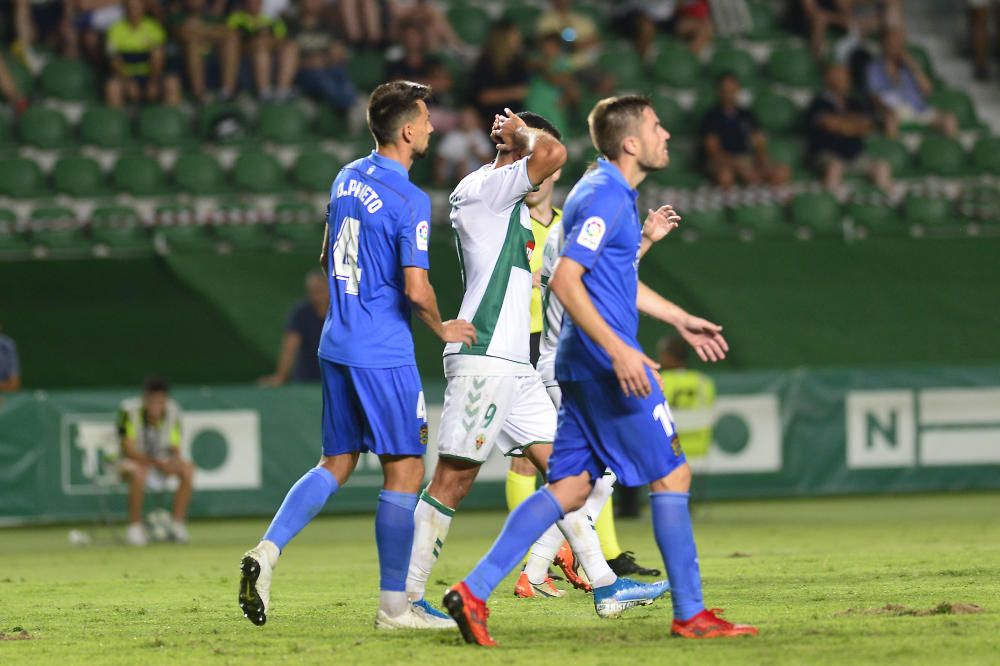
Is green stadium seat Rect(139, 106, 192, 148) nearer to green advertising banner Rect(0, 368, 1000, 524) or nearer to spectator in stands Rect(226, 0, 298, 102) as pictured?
spectator in stands Rect(226, 0, 298, 102)

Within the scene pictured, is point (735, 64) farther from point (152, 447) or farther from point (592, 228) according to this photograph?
point (592, 228)

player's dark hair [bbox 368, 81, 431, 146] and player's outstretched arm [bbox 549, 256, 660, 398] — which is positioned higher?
player's dark hair [bbox 368, 81, 431, 146]

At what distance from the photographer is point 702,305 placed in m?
15.8

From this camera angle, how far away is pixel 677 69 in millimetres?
19703

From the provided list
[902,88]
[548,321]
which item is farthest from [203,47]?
[548,321]

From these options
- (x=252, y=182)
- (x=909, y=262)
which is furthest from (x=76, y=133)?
(x=909, y=262)

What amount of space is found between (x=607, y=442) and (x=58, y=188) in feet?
40.1

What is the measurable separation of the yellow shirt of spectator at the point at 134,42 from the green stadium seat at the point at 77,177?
1436mm

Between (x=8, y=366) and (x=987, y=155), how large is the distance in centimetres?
1171

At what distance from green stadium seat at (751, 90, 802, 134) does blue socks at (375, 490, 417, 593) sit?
13.5 m

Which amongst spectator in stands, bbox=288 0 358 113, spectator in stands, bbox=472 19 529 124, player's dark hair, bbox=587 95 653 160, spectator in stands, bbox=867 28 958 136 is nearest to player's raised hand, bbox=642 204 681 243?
player's dark hair, bbox=587 95 653 160

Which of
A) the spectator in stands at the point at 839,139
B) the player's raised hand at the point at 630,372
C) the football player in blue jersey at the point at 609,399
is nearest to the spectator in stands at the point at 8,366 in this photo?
the spectator in stands at the point at 839,139

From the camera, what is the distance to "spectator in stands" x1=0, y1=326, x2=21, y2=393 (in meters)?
14.7

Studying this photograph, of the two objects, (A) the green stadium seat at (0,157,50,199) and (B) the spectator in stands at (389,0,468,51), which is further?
(B) the spectator in stands at (389,0,468,51)
